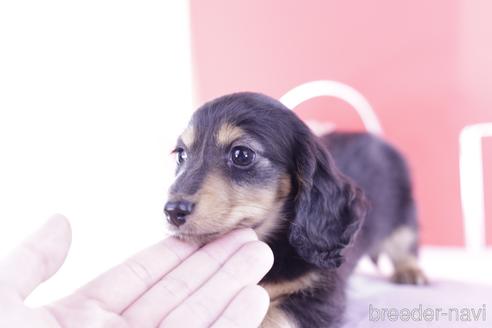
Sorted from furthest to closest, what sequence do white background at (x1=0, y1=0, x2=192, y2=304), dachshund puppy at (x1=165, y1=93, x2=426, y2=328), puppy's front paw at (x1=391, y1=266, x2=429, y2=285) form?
white background at (x1=0, y1=0, x2=192, y2=304), puppy's front paw at (x1=391, y1=266, x2=429, y2=285), dachshund puppy at (x1=165, y1=93, x2=426, y2=328)

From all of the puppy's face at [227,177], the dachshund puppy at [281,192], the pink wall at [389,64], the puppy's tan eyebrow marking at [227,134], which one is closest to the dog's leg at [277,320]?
the dachshund puppy at [281,192]

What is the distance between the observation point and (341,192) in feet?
5.22

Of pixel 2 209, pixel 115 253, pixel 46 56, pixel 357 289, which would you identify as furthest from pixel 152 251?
pixel 46 56

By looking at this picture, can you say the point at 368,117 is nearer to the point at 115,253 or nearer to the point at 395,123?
the point at 395,123

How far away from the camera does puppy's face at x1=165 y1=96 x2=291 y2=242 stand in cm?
137

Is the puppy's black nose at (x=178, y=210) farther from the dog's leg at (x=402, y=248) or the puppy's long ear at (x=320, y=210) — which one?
the dog's leg at (x=402, y=248)

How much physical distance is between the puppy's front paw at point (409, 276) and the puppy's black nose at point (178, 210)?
52.5 inches

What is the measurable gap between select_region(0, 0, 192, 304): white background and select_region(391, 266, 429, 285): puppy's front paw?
1.16 metres

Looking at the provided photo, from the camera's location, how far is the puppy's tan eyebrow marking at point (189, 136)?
62.1 inches

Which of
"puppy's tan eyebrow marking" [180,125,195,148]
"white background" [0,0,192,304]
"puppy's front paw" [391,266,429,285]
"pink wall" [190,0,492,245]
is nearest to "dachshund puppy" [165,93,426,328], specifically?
"puppy's tan eyebrow marking" [180,125,195,148]

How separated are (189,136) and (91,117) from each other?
6.34 feet

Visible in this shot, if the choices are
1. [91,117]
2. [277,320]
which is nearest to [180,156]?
[277,320]

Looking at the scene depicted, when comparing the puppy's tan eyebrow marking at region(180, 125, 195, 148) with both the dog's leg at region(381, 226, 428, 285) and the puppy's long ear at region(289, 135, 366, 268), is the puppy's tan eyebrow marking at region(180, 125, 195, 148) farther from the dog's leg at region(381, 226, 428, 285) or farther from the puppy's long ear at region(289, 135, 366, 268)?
the dog's leg at region(381, 226, 428, 285)

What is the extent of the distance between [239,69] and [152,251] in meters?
2.05
